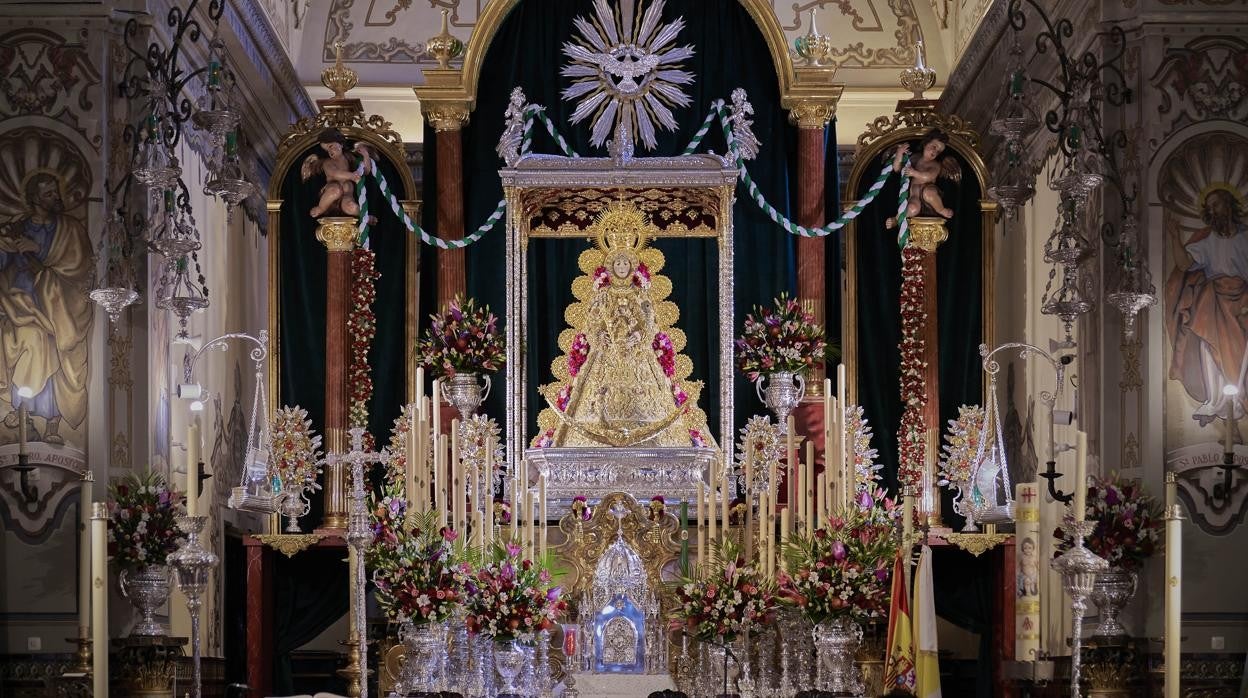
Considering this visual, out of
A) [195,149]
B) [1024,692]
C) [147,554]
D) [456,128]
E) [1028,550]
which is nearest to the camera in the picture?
[147,554]

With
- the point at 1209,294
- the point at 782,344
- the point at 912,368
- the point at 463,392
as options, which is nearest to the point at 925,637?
the point at 1209,294

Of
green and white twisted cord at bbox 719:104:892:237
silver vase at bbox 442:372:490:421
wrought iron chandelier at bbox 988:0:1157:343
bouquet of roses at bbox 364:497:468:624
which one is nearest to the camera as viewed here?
bouquet of roses at bbox 364:497:468:624

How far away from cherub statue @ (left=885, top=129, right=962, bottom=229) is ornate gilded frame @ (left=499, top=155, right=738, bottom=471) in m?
1.53

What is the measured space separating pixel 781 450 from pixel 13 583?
6170mm

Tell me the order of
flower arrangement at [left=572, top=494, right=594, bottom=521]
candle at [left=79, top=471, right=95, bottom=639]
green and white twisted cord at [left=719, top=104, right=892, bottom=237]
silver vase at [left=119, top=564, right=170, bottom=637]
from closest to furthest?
candle at [left=79, top=471, right=95, bottom=639] < silver vase at [left=119, top=564, right=170, bottom=637] < flower arrangement at [left=572, top=494, right=594, bottom=521] < green and white twisted cord at [left=719, top=104, right=892, bottom=237]

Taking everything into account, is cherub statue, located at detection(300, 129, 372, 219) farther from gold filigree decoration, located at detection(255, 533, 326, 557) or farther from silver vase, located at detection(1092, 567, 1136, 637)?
silver vase, located at detection(1092, 567, 1136, 637)

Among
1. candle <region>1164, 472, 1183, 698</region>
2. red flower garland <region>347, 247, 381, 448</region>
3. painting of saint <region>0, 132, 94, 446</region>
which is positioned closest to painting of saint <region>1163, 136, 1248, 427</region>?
candle <region>1164, 472, 1183, 698</region>

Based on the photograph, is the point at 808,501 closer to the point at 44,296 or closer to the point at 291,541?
the point at 291,541

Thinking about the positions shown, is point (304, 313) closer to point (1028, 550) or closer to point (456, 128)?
point (456, 128)

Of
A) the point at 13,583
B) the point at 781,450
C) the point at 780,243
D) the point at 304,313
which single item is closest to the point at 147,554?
the point at 13,583

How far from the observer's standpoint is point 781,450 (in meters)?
15.1

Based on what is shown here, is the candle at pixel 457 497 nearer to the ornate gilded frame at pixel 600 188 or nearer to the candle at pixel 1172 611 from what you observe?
the ornate gilded frame at pixel 600 188

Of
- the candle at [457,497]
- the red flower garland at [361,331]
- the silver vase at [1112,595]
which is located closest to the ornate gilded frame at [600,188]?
the red flower garland at [361,331]

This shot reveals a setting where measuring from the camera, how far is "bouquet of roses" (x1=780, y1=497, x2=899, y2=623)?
452 inches
